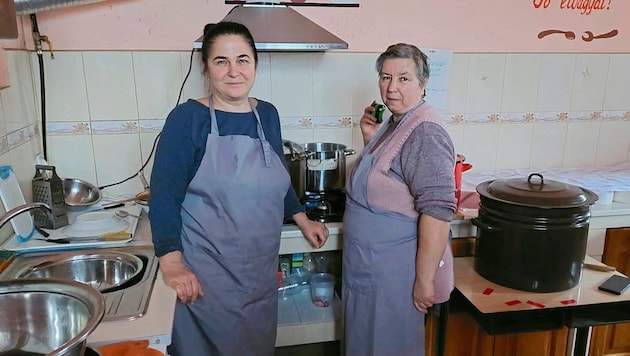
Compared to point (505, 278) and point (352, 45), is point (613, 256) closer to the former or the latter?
point (505, 278)

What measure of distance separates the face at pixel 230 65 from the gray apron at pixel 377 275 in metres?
0.44

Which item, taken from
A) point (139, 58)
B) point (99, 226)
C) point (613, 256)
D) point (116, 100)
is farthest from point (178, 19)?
point (613, 256)

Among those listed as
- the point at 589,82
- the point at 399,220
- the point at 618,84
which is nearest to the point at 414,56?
the point at 399,220

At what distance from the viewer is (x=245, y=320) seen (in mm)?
1471

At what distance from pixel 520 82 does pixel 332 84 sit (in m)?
0.88

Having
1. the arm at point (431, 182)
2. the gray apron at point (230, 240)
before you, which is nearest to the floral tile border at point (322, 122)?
the gray apron at point (230, 240)

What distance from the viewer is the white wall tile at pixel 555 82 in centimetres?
230

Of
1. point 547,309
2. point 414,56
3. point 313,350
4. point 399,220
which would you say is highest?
point 414,56

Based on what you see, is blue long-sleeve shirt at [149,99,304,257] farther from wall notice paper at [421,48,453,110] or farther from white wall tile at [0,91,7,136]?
wall notice paper at [421,48,453,110]

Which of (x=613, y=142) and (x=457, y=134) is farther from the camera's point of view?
(x=613, y=142)

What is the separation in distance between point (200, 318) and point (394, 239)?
1.98ft

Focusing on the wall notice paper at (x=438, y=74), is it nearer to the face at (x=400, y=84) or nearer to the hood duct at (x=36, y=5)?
the face at (x=400, y=84)

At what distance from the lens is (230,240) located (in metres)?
1.41

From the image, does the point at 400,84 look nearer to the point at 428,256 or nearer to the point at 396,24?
the point at 428,256
